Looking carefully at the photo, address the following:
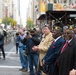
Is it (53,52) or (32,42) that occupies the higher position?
(53,52)

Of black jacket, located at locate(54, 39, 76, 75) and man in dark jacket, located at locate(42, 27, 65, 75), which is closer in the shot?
black jacket, located at locate(54, 39, 76, 75)

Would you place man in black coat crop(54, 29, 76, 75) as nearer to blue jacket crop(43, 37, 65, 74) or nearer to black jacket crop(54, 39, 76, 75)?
black jacket crop(54, 39, 76, 75)

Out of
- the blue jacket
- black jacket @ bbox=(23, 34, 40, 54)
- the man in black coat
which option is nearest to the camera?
the man in black coat

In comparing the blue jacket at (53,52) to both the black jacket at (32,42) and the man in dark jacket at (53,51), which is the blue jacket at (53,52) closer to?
the man in dark jacket at (53,51)

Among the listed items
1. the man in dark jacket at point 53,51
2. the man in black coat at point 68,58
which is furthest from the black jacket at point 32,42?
the man in black coat at point 68,58

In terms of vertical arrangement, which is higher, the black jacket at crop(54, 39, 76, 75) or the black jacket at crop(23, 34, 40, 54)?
the black jacket at crop(54, 39, 76, 75)

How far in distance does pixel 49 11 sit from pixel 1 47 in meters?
13.8

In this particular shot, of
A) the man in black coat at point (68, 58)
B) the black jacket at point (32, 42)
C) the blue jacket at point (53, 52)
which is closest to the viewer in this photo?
the man in black coat at point (68, 58)

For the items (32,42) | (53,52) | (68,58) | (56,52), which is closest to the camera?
(68,58)

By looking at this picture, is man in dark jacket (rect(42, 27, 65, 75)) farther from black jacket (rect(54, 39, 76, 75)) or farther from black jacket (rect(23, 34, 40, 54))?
black jacket (rect(23, 34, 40, 54))

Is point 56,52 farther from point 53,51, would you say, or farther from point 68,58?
point 68,58

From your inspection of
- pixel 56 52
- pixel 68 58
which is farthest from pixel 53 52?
pixel 68 58

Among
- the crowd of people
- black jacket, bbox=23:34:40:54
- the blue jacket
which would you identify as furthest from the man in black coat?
black jacket, bbox=23:34:40:54

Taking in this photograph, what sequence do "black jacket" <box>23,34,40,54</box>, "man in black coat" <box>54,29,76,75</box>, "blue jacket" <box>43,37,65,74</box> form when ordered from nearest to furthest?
"man in black coat" <box>54,29,76,75</box> → "blue jacket" <box>43,37,65,74</box> → "black jacket" <box>23,34,40,54</box>
